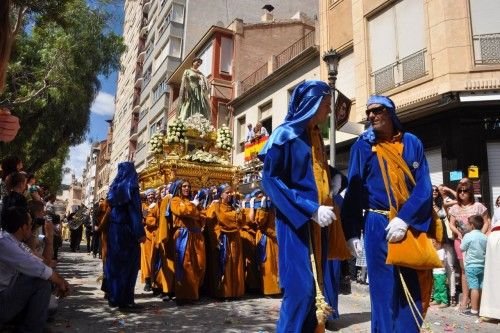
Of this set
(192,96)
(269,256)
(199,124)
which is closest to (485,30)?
(199,124)

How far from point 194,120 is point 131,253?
4870mm

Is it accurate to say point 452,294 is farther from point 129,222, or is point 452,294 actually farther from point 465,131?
point 129,222

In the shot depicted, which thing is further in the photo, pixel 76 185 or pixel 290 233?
pixel 76 185

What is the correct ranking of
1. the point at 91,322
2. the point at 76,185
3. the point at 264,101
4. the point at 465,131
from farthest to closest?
the point at 76,185, the point at 264,101, the point at 465,131, the point at 91,322

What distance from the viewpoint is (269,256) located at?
8078mm

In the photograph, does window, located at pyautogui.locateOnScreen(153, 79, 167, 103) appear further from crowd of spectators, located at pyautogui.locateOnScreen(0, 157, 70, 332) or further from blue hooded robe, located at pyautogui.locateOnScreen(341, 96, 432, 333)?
blue hooded robe, located at pyautogui.locateOnScreen(341, 96, 432, 333)

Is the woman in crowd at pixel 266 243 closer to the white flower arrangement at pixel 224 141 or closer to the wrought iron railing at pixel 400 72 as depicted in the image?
the white flower arrangement at pixel 224 141

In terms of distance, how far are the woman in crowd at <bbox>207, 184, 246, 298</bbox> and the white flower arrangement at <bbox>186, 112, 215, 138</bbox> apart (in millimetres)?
3067

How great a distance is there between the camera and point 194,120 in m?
10.9

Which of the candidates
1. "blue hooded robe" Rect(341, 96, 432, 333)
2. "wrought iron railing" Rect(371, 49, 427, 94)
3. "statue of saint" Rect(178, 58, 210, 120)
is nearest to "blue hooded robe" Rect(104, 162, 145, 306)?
"blue hooded robe" Rect(341, 96, 432, 333)

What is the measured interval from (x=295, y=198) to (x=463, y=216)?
5332mm

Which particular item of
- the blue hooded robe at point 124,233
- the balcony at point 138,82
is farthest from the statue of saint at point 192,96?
the balcony at point 138,82

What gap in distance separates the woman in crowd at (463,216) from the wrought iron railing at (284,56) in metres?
12.4

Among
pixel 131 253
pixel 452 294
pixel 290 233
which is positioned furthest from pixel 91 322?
pixel 452 294
